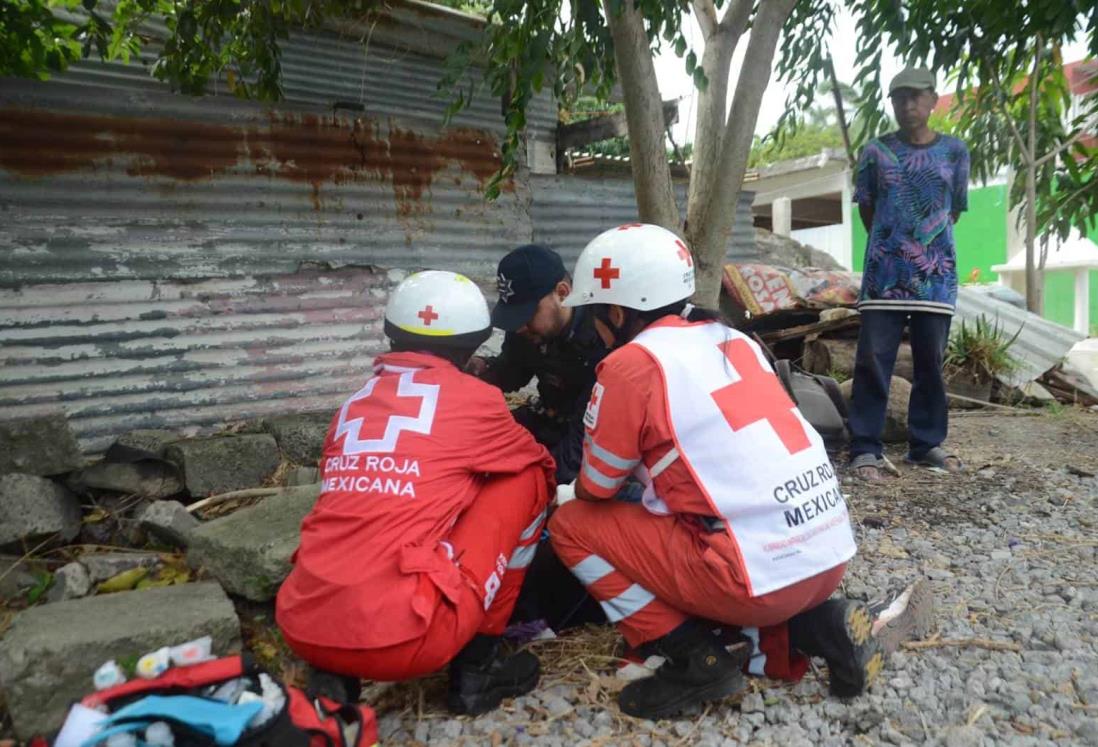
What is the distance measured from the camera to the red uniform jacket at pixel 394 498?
2080 mm

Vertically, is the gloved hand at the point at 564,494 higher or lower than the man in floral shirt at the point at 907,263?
lower

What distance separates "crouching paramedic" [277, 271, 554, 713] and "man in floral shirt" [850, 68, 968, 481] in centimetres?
244

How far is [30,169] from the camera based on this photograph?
3859 millimetres

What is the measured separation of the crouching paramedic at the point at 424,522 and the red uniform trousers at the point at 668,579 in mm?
224

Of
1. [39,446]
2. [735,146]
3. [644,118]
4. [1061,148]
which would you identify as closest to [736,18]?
[735,146]

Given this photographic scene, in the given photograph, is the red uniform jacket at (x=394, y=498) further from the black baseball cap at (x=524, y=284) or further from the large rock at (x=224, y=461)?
the large rock at (x=224, y=461)

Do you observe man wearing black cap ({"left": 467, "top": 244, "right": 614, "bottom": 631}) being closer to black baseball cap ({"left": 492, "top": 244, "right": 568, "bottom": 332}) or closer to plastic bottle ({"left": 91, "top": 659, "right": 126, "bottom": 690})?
black baseball cap ({"left": 492, "top": 244, "right": 568, "bottom": 332})

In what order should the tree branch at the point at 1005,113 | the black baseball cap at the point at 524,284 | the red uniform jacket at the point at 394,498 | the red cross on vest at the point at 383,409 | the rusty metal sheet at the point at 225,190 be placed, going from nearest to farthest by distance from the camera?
the red uniform jacket at the point at 394,498 → the red cross on vest at the point at 383,409 → the black baseball cap at the point at 524,284 → the rusty metal sheet at the point at 225,190 → the tree branch at the point at 1005,113

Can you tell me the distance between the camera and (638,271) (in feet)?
8.26

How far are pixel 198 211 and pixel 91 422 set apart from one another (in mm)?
1186

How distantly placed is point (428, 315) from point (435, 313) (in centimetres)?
2

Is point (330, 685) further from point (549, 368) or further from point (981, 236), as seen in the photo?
point (981, 236)

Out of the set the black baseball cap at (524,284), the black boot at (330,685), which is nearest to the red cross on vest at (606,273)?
the black baseball cap at (524,284)

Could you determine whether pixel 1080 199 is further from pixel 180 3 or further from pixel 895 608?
pixel 180 3
